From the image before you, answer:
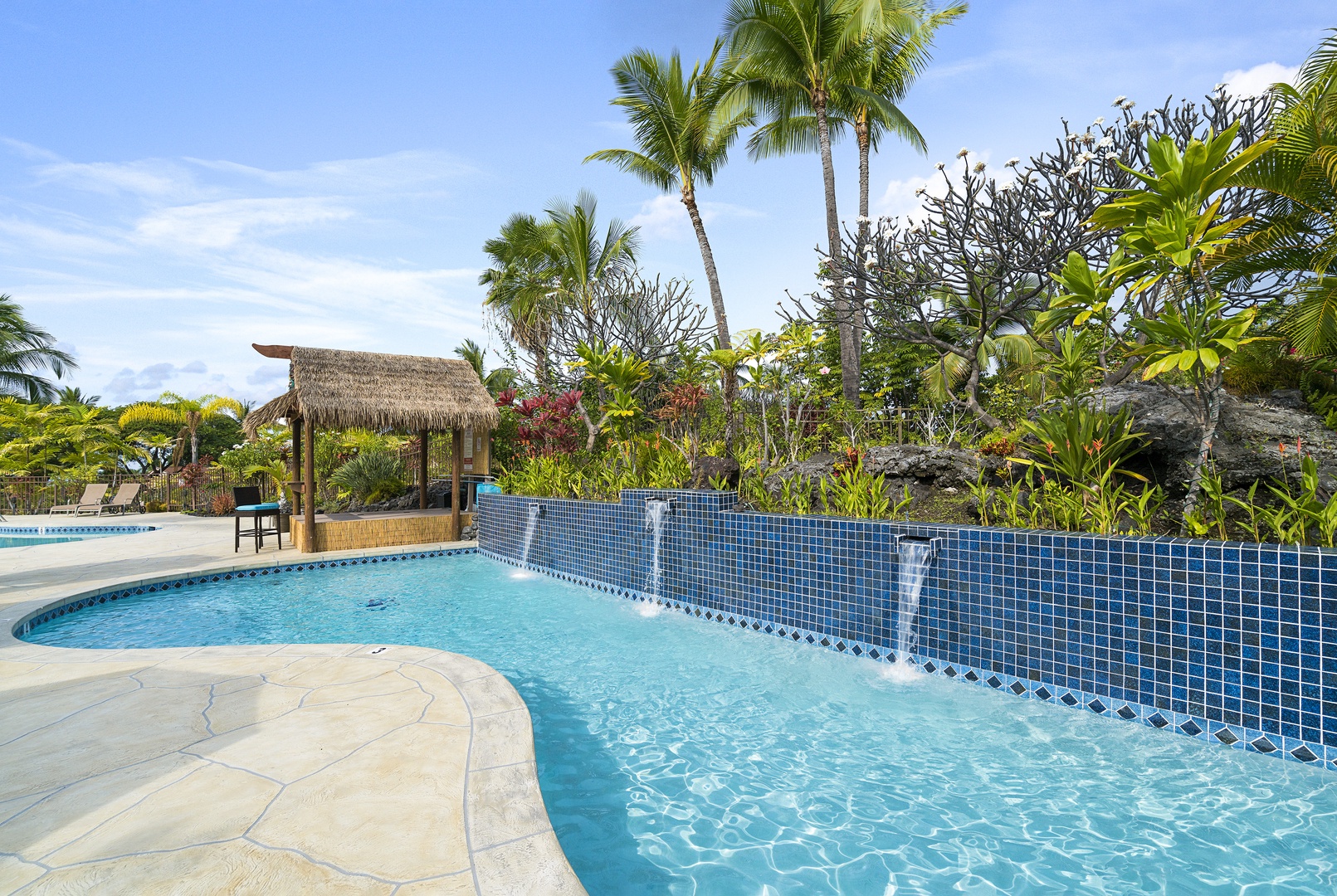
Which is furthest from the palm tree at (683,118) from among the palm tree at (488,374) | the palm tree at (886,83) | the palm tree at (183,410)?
the palm tree at (183,410)

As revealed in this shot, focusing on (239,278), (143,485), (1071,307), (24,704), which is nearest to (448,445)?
(239,278)

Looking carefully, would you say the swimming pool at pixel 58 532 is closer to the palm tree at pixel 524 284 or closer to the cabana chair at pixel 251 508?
the cabana chair at pixel 251 508

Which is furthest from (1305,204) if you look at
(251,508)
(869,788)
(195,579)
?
(251,508)

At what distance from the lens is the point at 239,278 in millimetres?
15664

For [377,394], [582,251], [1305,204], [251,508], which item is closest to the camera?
[1305,204]

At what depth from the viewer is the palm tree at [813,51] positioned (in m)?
12.7

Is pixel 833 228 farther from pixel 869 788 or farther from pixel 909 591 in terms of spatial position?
pixel 869 788

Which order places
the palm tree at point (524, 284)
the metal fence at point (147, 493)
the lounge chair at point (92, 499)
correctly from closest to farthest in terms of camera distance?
the lounge chair at point (92, 499) → the metal fence at point (147, 493) → the palm tree at point (524, 284)

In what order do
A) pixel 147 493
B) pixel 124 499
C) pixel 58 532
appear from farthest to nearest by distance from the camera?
pixel 147 493, pixel 124 499, pixel 58 532

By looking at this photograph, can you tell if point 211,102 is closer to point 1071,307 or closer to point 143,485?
point 1071,307

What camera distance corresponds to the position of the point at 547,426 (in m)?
10.7

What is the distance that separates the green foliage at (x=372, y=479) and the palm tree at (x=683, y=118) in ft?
29.3

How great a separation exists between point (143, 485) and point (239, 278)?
346 inches

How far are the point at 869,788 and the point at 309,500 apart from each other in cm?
954
